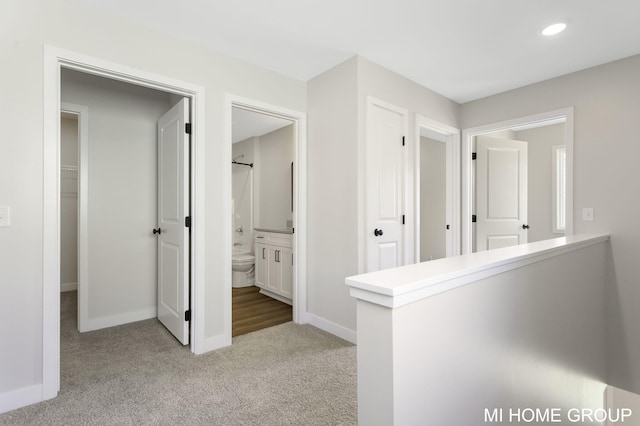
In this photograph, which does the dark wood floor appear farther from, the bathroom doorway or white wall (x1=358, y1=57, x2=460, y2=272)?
white wall (x1=358, y1=57, x2=460, y2=272)

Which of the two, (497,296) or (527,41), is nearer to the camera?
(497,296)

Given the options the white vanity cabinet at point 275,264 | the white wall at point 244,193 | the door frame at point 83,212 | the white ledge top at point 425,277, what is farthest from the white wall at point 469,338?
the white wall at point 244,193

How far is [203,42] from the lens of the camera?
2438 mm

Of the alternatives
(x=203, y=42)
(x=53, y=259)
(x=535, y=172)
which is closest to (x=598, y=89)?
(x=535, y=172)

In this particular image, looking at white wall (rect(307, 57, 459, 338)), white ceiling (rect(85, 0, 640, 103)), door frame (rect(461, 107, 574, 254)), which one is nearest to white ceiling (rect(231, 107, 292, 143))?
white wall (rect(307, 57, 459, 338))

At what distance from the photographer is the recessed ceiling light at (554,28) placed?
7.19ft

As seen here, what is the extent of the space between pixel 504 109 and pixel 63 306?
5.23 m

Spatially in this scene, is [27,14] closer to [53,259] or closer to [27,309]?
[53,259]

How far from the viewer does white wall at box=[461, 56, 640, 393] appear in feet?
8.56

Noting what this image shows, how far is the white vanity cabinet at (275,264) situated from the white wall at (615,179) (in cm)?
288

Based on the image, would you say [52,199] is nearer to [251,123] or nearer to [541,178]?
[251,123]

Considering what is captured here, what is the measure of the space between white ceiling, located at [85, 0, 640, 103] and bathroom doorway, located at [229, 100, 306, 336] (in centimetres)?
56

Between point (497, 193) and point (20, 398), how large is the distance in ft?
14.6

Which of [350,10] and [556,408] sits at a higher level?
[350,10]
